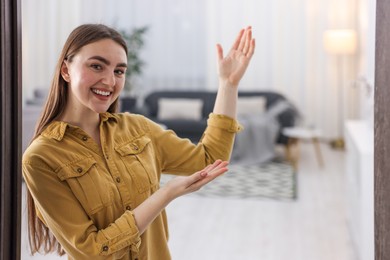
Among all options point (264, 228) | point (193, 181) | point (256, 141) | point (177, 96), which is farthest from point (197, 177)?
point (177, 96)

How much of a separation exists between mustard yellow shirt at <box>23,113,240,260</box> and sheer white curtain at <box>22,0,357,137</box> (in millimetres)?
4702

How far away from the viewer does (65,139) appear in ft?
3.38

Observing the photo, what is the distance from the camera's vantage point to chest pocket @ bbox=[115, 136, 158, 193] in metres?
1.07

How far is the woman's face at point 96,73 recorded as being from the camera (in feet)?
3.26

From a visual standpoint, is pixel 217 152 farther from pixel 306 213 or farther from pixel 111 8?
pixel 111 8

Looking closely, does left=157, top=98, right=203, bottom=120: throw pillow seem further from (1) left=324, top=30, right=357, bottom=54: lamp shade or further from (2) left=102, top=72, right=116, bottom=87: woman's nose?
(2) left=102, top=72, right=116, bottom=87: woman's nose

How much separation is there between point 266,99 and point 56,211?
461 centimetres

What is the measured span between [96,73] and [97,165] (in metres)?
0.17

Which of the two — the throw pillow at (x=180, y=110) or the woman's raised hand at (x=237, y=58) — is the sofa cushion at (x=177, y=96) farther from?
the woman's raised hand at (x=237, y=58)

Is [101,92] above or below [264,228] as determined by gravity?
above

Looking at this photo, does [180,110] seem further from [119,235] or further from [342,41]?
[119,235]

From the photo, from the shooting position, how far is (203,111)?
539 centimetres

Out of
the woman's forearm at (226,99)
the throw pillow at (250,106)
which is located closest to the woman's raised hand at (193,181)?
the woman's forearm at (226,99)

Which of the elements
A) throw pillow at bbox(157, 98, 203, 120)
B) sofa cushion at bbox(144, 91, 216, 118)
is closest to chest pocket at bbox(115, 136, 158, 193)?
throw pillow at bbox(157, 98, 203, 120)
